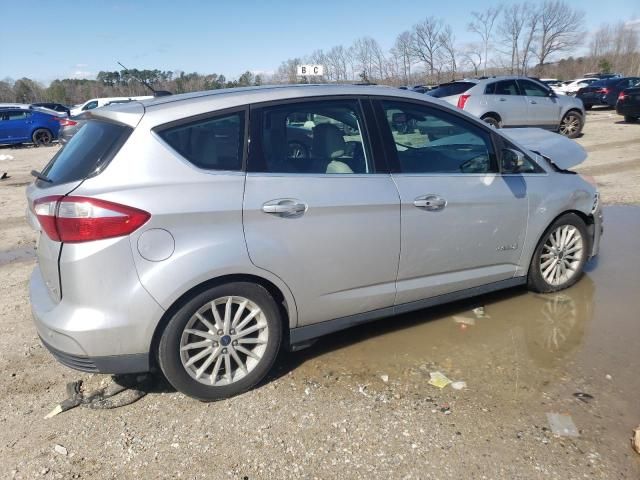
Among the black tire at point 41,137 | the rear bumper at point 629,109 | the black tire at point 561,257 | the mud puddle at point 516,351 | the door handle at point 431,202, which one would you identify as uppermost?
the door handle at point 431,202

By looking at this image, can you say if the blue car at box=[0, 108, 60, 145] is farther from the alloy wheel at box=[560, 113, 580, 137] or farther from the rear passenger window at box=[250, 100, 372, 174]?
the rear passenger window at box=[250, 100, 372, 174]

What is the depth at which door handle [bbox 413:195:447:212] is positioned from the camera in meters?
3.41

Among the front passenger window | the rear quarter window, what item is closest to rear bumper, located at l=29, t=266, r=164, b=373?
the rear quarter window

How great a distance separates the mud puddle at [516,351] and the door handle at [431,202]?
3.19 ft

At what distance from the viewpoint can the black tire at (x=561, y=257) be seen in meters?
4.18

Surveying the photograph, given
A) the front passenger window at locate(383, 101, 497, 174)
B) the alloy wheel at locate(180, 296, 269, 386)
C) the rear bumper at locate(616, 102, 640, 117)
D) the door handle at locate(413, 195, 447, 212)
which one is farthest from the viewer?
the rear bumper at locate(616, 102, 640, 117)

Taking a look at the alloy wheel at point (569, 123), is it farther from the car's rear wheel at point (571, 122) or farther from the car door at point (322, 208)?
the car door at point (322, 208)

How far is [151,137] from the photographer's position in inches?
110

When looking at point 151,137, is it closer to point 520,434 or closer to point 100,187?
point 100,187

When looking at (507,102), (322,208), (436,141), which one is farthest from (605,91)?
(322,208)

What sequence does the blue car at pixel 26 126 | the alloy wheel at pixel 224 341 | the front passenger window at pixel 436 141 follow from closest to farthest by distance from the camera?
the alloy wheel at pixel 224 341 → the front passenger window at pixel 436 141 → the blue car at pixel 26 126

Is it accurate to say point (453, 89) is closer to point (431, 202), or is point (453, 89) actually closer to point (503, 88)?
point (503, 88)

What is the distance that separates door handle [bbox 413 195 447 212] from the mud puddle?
973 millimetres

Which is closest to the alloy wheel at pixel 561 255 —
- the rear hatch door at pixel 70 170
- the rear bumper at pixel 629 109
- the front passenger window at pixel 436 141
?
the front passenger window at pixel 436 141
